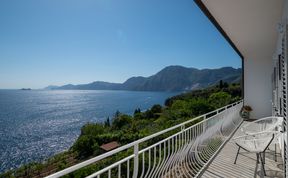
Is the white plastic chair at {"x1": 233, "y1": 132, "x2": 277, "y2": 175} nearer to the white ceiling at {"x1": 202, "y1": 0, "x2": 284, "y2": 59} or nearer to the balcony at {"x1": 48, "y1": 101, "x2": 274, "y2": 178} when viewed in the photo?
the balcony at {"x1": 48, "y1": 101, "x2": 274, "y2": 178}

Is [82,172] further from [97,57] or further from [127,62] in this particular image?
[127,62]

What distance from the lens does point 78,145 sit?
2597cm

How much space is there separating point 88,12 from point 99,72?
3070 cm

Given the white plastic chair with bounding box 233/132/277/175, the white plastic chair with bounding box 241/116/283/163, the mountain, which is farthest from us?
the mountain

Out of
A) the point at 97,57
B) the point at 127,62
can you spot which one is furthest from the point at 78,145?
the point at 127,62

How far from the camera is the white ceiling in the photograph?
3.77 m

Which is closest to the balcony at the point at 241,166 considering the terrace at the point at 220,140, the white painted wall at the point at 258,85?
the terrace at the point at 220,140

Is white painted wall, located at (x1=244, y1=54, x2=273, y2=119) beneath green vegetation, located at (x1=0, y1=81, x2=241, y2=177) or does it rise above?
above

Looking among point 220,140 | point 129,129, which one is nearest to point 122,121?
point 129,129

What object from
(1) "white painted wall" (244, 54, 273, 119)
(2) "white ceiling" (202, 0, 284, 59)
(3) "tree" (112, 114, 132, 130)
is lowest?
(3) "tree" (112, 114, 132, 130)

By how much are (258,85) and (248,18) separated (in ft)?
19.6

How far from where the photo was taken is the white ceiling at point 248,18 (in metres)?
3.77

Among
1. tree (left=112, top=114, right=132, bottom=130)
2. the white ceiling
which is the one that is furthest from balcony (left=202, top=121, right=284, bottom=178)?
tree (left=112, top=114, right=132, bottom=130)

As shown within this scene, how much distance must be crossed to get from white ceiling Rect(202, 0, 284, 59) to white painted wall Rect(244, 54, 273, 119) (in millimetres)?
3016
